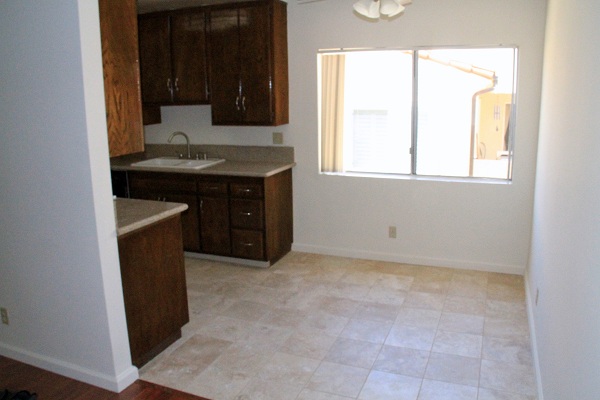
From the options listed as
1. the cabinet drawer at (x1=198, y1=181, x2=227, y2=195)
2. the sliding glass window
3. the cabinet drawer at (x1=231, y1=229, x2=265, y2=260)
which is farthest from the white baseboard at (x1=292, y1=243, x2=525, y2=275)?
the cabinet drawer at (x1=198, y1=181, x2=227, y2=195)

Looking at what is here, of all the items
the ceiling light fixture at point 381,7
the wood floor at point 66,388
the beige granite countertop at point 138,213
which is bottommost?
the wood floor at point 66,388

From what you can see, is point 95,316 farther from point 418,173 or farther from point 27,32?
point 418,173

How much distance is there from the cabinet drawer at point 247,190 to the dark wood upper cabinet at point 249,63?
1.98ft

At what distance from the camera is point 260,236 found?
15.0ft

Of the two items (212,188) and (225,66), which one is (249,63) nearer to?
(225,66)

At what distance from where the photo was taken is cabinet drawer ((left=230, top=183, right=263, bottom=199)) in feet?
14.7

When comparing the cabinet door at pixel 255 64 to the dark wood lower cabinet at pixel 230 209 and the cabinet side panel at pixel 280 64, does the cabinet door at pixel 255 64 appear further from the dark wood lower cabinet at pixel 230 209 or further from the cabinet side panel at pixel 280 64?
the dark wood lower cabinet at pixel 230 209

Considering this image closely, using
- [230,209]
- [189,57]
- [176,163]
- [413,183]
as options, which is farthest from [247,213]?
[189,57]

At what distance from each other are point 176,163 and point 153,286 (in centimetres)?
240

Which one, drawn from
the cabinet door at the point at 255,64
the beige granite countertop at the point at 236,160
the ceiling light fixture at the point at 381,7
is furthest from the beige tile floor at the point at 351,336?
the ceiling light fixture at the point at 381,7

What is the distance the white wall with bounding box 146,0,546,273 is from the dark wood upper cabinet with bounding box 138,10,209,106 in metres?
0.39

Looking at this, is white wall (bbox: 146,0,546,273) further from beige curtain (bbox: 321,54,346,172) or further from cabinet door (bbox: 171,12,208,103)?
cabinet door (bbox: 171,12,208,103)

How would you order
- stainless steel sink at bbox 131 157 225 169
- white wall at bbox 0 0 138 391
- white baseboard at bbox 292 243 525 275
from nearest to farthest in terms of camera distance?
white wall at bbox 0 0 138 391 → white baseboard at bbox 292 243 525 275 → stainless steel sink at bbox 131 157 225 169

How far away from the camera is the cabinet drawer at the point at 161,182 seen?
4.72 meters
